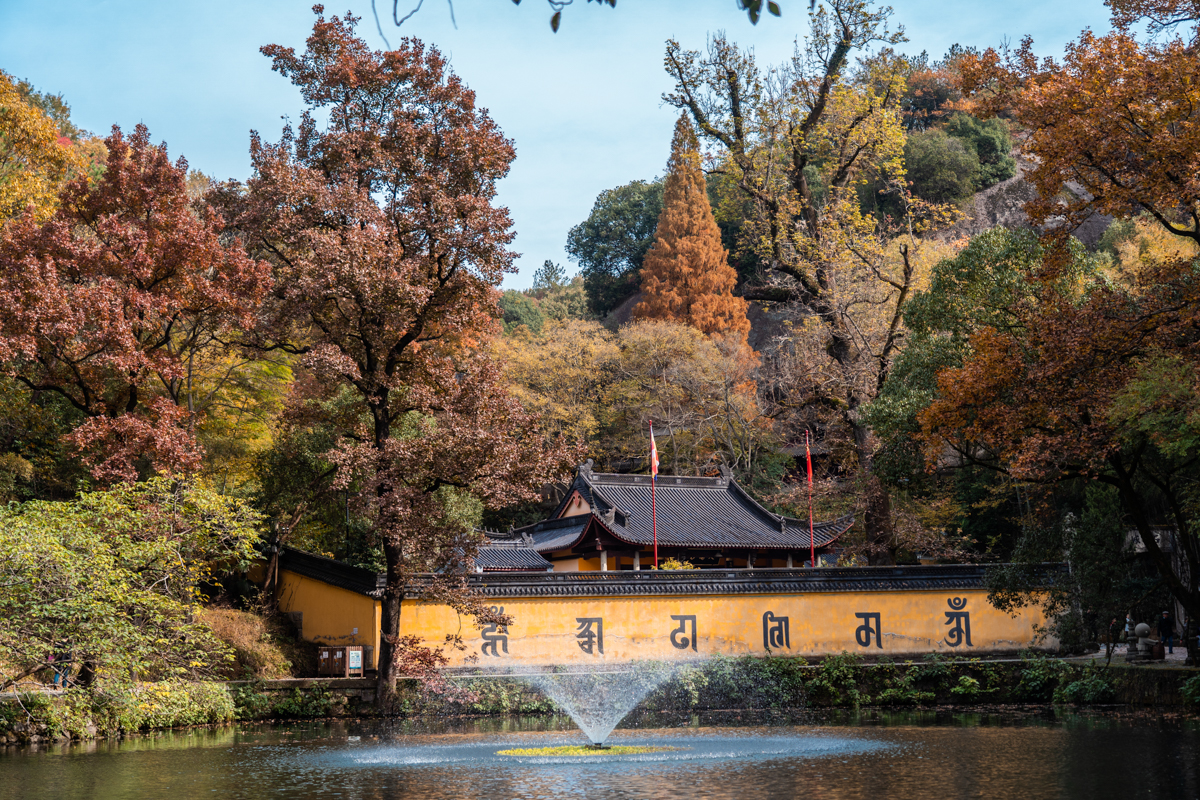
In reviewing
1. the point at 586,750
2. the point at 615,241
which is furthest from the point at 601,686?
the point at 615,241

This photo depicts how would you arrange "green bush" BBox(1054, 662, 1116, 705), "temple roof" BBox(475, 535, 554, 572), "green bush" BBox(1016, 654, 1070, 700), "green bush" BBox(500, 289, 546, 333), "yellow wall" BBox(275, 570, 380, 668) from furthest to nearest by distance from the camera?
"green bush" BBox(500, 289, 546, 333) < "temple roof" BBox(475, 535, 554, 572) < "yellow wall" BBox(275, 570, 380, 668) < "green bush" BBox(1016, 654, 1070, 700) < "green bush" BBox(1054, 662, 1116, 705)

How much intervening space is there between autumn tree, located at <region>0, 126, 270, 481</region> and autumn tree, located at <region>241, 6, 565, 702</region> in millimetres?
979

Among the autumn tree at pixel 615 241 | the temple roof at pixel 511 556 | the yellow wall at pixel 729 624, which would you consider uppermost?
the autumn tree at pixel 615 241

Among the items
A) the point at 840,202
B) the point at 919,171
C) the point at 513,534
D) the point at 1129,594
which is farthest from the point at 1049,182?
the point at 919,171

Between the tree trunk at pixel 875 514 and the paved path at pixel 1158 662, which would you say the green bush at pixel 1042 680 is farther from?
the tree trunk at pixel 875 514

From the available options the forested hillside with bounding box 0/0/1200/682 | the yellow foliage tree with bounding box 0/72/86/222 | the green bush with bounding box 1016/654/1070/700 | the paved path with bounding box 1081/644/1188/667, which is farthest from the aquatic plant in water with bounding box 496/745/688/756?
the yellow foliage tree with bounding box 0/72/86/222

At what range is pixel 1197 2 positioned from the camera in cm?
1230

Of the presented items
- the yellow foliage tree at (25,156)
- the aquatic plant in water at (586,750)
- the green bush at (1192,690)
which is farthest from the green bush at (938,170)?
the aquatic plant in water at (586,750)

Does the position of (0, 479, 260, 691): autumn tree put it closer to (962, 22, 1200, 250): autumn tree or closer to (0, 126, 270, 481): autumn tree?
(0, 126, 270, 481): autumn tree

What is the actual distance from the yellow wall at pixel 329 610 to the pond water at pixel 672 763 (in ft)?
13.1

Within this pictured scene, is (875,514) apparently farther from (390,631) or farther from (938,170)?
(938,170)

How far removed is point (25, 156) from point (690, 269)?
2649 cm

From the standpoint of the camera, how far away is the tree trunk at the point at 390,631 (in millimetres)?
17094

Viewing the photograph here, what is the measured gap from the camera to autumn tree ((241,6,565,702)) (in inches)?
643
